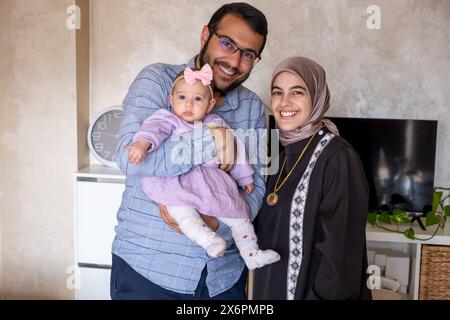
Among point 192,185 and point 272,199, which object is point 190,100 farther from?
point 272,199

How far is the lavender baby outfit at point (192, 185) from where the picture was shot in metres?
1.02

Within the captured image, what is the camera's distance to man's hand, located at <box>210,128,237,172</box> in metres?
1.03

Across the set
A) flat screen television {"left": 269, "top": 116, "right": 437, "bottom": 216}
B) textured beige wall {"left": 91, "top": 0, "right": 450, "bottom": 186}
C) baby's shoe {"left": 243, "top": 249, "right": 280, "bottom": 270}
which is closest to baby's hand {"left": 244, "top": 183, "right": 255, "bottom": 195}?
baby's shoe {"left": 243, "top": 249, "right": 280, "bottom": 270}

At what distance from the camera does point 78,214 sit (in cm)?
205

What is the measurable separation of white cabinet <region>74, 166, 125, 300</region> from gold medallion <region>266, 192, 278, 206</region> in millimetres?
979

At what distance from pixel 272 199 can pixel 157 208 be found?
0.25 meters

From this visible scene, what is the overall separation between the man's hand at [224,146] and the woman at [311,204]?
0.14m

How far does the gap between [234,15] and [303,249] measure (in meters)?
0.50

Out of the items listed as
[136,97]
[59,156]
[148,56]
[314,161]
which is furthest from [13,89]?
[314,161]

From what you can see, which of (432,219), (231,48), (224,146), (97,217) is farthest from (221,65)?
(432,219)

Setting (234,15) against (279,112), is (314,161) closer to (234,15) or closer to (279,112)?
(279,112)

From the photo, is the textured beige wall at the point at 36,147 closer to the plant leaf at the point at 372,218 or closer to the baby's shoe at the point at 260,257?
the plant leaf at the point at 372,218

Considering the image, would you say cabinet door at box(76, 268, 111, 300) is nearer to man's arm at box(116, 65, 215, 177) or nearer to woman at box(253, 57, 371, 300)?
woman at box(253, 57, 371, 300)

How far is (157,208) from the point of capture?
3.53 feet
